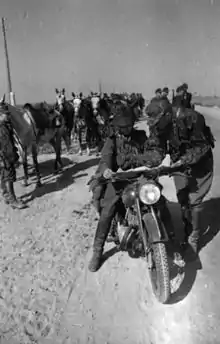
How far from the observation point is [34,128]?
8750 millimetres

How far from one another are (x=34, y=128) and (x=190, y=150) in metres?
5.64

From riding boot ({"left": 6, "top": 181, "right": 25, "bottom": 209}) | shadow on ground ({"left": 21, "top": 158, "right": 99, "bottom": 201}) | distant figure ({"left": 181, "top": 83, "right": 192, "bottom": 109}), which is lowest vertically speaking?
shadow on ground ({"left": 21, "top": 158, "right": 99, "bottom": 201})

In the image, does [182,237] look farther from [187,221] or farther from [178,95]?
[178,95]

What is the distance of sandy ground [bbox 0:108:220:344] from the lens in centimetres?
326

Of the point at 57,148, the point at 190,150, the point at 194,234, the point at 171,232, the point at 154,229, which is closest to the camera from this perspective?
the point at 154,229

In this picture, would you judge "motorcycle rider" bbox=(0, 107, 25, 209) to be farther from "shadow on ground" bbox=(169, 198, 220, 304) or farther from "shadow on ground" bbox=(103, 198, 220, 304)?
"shadow on ground" bbox=(169, 198, 220, 304)

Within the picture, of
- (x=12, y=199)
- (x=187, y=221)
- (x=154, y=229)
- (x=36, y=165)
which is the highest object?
(x=154, y=229)

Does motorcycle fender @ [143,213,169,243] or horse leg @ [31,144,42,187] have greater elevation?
motorcycle fender @ [143,213,169,243]

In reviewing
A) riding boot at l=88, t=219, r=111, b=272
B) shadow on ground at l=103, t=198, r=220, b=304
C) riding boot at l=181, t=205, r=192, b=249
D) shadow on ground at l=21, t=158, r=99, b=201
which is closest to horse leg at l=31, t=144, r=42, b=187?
shadow on ground at l=21, t=158, r=99, b=201

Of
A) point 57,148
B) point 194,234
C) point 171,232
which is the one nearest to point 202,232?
point 194,234

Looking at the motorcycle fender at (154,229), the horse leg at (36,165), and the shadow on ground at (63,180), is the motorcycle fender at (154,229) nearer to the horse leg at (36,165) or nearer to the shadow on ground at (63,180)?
the shadow on ground at (63,180)

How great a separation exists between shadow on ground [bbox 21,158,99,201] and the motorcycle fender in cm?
469

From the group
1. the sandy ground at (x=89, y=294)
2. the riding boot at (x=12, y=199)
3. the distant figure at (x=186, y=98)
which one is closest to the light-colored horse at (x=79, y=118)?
the riding boot at (x=12, y=199)

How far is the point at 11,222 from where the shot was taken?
6379 mm
